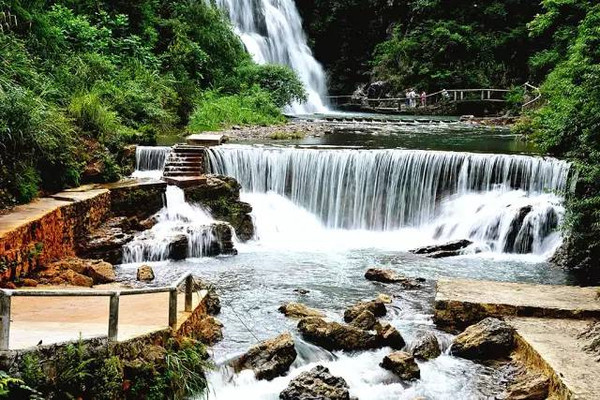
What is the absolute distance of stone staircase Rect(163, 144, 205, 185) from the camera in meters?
14.9

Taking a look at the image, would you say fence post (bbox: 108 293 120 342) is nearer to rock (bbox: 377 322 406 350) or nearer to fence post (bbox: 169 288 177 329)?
fence post (bbox: 169 288 177 329)

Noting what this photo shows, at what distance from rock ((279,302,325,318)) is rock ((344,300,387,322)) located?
413mm

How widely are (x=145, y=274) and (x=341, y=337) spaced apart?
395 cm

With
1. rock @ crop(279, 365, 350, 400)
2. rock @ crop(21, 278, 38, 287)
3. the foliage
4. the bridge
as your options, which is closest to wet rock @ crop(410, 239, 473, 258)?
the foliage

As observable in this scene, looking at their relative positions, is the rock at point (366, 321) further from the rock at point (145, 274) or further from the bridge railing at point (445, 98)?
the bridge railing at point (445, 98)

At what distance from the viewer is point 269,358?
7.82 meters

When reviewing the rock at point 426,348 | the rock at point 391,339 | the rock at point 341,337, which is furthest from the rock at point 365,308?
the rock at point 426,348

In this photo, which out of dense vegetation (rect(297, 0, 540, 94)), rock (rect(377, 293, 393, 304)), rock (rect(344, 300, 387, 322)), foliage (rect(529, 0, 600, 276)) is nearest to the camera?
rock (rect(344, 300, 387, 322))

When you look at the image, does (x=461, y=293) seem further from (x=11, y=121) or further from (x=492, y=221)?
(x=11, y=121)

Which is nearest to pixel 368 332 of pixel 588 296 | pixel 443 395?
pixel 443 395

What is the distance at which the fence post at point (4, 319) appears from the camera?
5730 mm

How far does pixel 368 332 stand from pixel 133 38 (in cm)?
1708

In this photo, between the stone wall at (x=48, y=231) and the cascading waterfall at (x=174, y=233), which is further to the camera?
the cascading waterfall at (x=174, y=233)

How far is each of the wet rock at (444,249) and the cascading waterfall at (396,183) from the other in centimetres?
94
